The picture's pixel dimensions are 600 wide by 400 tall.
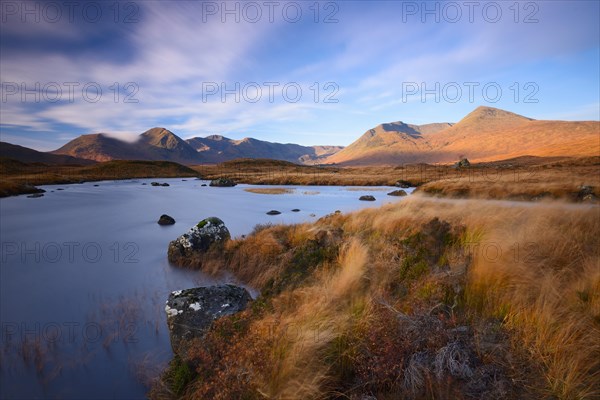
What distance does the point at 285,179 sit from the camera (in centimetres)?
6706

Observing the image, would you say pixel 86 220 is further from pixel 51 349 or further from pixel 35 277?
pixel 51 349

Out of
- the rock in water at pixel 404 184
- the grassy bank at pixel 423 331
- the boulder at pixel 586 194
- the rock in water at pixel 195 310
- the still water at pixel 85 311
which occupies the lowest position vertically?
the still water at pixel 85 311

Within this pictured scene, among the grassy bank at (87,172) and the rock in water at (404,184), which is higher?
the grassy bank at (87,172)

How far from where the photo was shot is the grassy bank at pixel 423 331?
11.1 ft

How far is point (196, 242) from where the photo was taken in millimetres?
11734

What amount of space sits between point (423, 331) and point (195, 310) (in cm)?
423

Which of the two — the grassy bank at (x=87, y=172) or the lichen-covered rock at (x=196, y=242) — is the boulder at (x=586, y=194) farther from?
the grassy bank at (x=87, y=172)

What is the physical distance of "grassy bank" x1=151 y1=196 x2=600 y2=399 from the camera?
339cm

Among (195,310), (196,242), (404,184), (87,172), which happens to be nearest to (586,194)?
(196,242)

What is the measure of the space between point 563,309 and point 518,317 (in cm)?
65

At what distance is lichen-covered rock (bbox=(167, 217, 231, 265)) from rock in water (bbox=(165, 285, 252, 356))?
212 inches

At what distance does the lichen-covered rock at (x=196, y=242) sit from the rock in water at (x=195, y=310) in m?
5.39

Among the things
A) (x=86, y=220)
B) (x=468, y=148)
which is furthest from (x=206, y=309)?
(x=468, y=148)

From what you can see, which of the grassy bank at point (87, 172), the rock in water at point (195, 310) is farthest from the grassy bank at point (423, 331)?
the grassy bank at point (87, 172)
